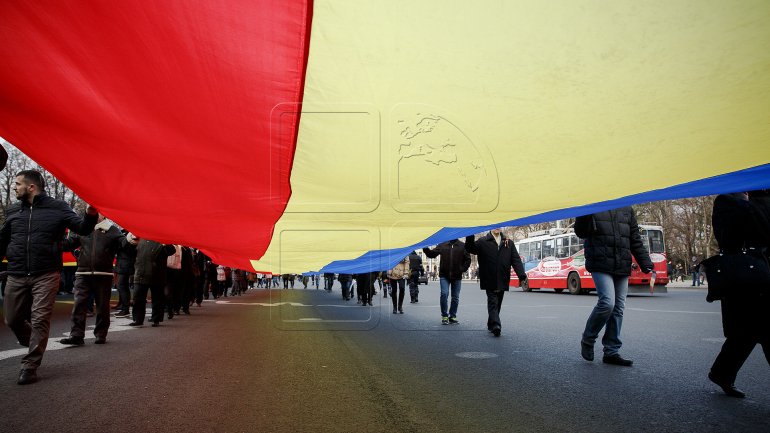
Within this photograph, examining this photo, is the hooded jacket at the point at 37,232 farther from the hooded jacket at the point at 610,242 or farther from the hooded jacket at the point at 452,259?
the hooded jacket at the point at 452,259

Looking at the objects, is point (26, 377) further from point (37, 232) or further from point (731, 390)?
point (731, 390)

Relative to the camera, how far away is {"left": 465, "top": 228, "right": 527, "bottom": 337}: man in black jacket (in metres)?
7.96

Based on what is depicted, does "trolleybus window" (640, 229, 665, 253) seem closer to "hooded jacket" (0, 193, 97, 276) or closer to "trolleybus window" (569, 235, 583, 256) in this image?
"trolleybus window" (569, 235, 583, 256)

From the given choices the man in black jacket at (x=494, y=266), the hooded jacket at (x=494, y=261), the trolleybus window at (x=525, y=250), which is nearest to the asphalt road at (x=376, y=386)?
the man in black jacket at (x=494, y=266)

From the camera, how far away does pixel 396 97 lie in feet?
8.90

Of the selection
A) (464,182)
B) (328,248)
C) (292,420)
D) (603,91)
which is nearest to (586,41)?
(603,91)

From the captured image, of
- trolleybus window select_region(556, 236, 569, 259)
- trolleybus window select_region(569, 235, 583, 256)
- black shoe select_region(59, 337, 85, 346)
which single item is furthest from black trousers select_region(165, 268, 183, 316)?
trolleybus window select_region(556, 236, 569, 259)

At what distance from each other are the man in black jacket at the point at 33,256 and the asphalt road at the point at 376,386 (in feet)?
1.53

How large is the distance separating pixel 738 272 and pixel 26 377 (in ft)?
19.8

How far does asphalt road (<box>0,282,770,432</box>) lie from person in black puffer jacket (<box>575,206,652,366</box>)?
292mm

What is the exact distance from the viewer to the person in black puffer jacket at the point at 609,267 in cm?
530

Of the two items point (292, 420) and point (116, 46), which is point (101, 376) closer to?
point (292, 420)

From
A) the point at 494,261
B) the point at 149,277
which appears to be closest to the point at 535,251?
the point at 494,261

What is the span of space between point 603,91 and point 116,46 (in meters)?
2.32
